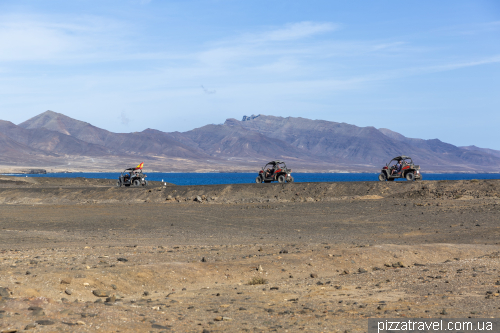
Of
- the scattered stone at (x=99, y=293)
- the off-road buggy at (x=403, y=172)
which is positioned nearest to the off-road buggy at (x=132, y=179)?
the off-road buggy at (x=403, y=172)

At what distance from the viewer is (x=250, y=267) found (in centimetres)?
1341

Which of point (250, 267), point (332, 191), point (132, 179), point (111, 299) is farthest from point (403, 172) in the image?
point (111, 299)

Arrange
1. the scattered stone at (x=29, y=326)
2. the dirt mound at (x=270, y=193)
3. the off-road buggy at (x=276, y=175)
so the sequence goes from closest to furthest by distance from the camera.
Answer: the scattered stone at (x=29, y=326)
the dirt mound at (x=270, y=193)
the off-road buggy at (x=276, y=175)

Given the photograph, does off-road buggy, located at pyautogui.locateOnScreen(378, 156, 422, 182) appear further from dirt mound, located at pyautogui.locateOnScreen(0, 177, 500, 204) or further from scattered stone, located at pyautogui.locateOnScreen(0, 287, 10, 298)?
scattered stone, located at pyautogui.locateOnScreen(0, 287, 10, 298)

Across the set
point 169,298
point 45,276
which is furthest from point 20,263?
point 169,298

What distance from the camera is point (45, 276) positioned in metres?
11.2

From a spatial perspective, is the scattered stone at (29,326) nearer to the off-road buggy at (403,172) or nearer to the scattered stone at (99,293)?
the scattered stone at (99,293)

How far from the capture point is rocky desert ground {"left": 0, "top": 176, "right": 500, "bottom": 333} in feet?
28.5

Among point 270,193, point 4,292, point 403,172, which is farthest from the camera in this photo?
point 403,172

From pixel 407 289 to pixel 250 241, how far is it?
9.89 m

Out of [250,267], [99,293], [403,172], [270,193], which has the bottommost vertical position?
[99,293]

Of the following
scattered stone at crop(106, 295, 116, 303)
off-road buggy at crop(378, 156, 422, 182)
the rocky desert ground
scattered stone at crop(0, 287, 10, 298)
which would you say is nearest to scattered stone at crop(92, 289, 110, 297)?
the rocky desert ground

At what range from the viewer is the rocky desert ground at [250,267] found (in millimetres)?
8688

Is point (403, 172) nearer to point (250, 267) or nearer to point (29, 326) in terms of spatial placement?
point (250, 267)
